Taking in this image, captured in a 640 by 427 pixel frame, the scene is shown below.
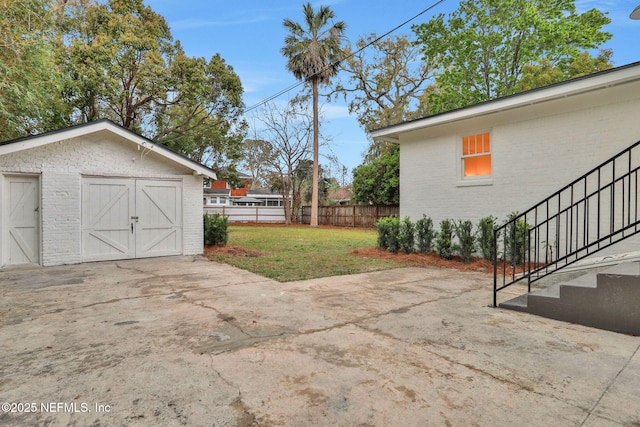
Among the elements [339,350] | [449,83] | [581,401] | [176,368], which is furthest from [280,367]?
[449,83]

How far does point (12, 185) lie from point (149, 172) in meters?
2.78

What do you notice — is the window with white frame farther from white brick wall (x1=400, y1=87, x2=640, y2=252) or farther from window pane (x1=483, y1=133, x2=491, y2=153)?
white brick wall (x1=400, y1=87, x2=640, y2=252)

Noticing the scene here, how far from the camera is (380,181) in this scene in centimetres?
1962

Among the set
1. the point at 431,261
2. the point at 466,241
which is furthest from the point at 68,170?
the point at 466,241

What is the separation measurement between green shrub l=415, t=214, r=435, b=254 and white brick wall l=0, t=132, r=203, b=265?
7.48 meters

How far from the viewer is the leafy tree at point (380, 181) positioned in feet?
61.2

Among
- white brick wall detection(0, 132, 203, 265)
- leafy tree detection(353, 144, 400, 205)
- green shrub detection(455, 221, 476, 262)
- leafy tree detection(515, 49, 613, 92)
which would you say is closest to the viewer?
white brick wall detection(0, 132, 203, 265)

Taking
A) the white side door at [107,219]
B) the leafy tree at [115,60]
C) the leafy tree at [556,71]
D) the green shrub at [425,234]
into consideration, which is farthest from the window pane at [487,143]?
the leafy tree at [115,60]

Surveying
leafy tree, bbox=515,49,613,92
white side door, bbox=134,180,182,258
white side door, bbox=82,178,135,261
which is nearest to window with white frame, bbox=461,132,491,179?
white side door, bbox=134,180,182,258

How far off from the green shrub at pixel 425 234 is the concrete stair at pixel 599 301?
4653 mm

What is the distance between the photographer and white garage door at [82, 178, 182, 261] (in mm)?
8008

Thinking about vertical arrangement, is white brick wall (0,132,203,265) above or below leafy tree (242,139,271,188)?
below

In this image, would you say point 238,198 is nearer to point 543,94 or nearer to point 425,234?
point 425,234

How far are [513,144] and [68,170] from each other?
34.9 ft
